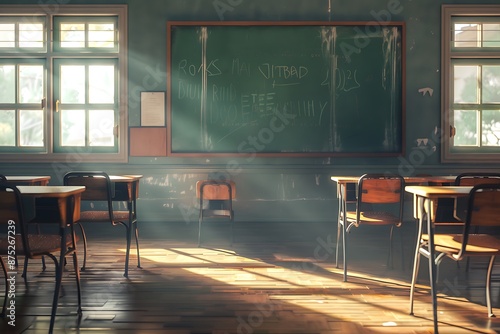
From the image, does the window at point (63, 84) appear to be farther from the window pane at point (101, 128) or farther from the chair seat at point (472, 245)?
the chair seat at point (472, 245)

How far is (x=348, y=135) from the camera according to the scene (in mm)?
5496

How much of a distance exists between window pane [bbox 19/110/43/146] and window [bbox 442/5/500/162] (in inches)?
194

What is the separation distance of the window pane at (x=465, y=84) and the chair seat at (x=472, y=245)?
3.39 metres

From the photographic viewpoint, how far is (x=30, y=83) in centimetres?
554

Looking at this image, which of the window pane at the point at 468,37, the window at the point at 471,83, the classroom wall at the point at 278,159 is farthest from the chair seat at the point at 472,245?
the window pane at the point at 468,37

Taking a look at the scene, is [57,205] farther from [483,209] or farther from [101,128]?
[101,128]

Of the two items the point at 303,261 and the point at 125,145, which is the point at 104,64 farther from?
the point at 303,261

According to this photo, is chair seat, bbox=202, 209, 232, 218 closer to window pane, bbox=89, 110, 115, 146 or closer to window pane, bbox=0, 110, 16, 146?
window pane, bbox=89, 110, 115, 146

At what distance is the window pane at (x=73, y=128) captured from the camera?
5.54 m

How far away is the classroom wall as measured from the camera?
548 centimetres

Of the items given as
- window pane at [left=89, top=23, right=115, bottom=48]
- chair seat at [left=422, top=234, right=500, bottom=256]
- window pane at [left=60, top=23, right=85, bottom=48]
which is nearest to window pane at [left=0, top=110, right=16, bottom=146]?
window pane at [left=60, top=23, right=85, bottom=48]

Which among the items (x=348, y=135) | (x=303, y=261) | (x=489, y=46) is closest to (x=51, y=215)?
(x=303, y=261)

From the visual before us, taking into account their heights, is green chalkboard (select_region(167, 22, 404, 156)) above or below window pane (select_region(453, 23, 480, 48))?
below

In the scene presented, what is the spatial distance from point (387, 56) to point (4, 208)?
4604mm
